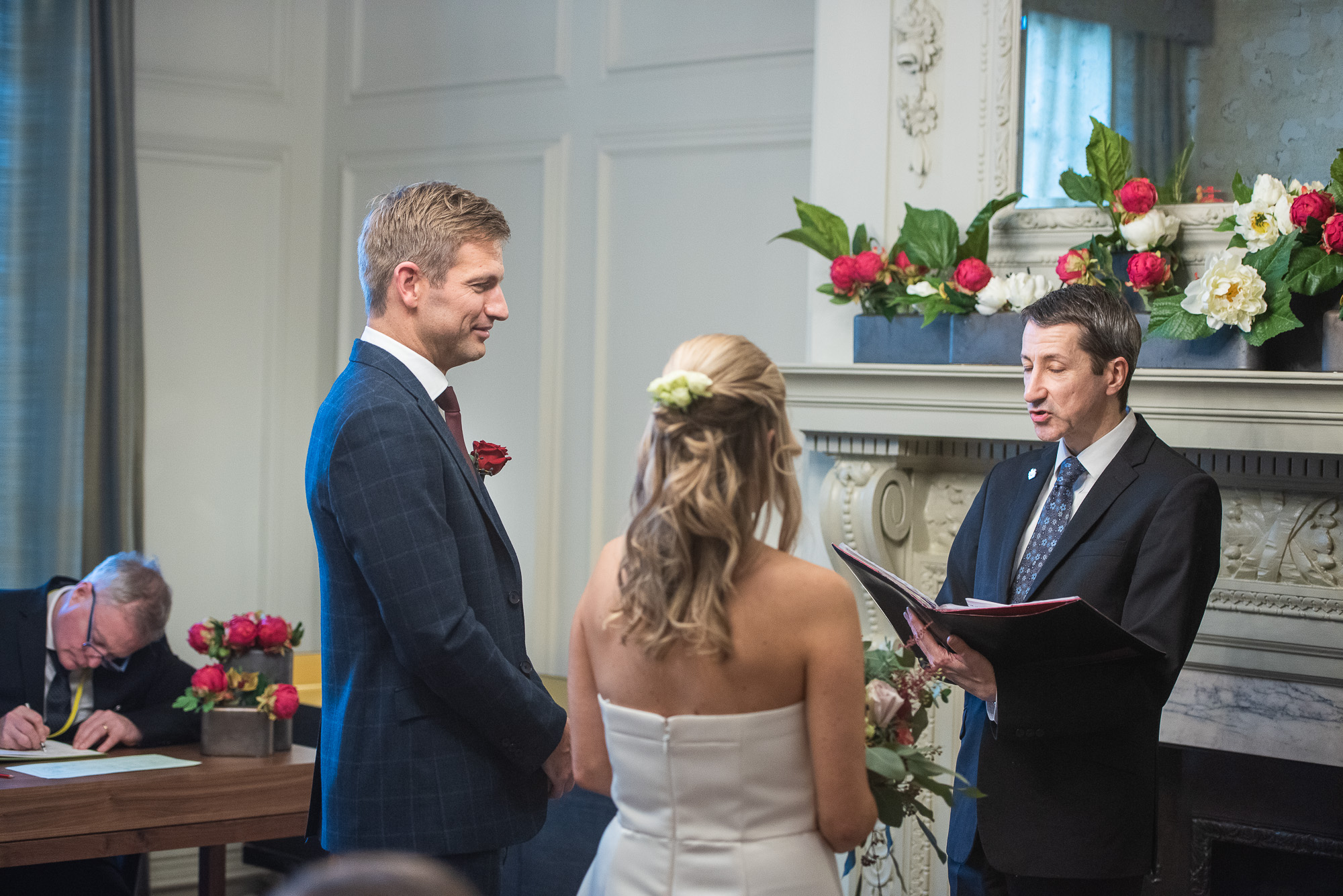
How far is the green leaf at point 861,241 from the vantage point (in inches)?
120

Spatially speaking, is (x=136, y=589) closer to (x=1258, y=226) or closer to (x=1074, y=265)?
(x=1074, y=265)

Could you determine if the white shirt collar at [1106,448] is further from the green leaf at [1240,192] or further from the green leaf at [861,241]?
the green leaf at [861,241]

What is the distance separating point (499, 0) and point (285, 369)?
60.7 inches

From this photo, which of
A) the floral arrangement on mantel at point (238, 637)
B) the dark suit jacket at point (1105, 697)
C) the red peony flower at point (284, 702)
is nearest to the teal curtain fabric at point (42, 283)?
the floral arrangement on mantel at point (238, 637)

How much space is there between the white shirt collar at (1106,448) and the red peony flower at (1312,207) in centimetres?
75

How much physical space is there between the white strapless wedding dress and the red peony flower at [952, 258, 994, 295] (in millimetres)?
1693

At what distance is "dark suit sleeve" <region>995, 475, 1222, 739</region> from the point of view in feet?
6.02

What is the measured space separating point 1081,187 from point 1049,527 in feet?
3.63

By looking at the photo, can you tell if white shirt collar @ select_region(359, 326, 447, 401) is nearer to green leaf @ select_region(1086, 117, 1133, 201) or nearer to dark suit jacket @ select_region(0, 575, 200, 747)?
dark suit jacket @ select_region(0, 575, 200, 747)

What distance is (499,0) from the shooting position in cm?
429

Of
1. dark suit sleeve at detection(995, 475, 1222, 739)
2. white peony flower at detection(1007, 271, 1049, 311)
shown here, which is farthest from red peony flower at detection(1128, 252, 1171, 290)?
dark suit sleeve at detection(995, 475, 1222, 739)

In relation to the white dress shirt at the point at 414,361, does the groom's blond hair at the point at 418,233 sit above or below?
above

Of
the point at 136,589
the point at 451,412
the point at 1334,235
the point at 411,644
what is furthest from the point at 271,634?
the point at 1334,235

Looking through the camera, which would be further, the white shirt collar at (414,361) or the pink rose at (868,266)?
the pink rose at (868,266)
